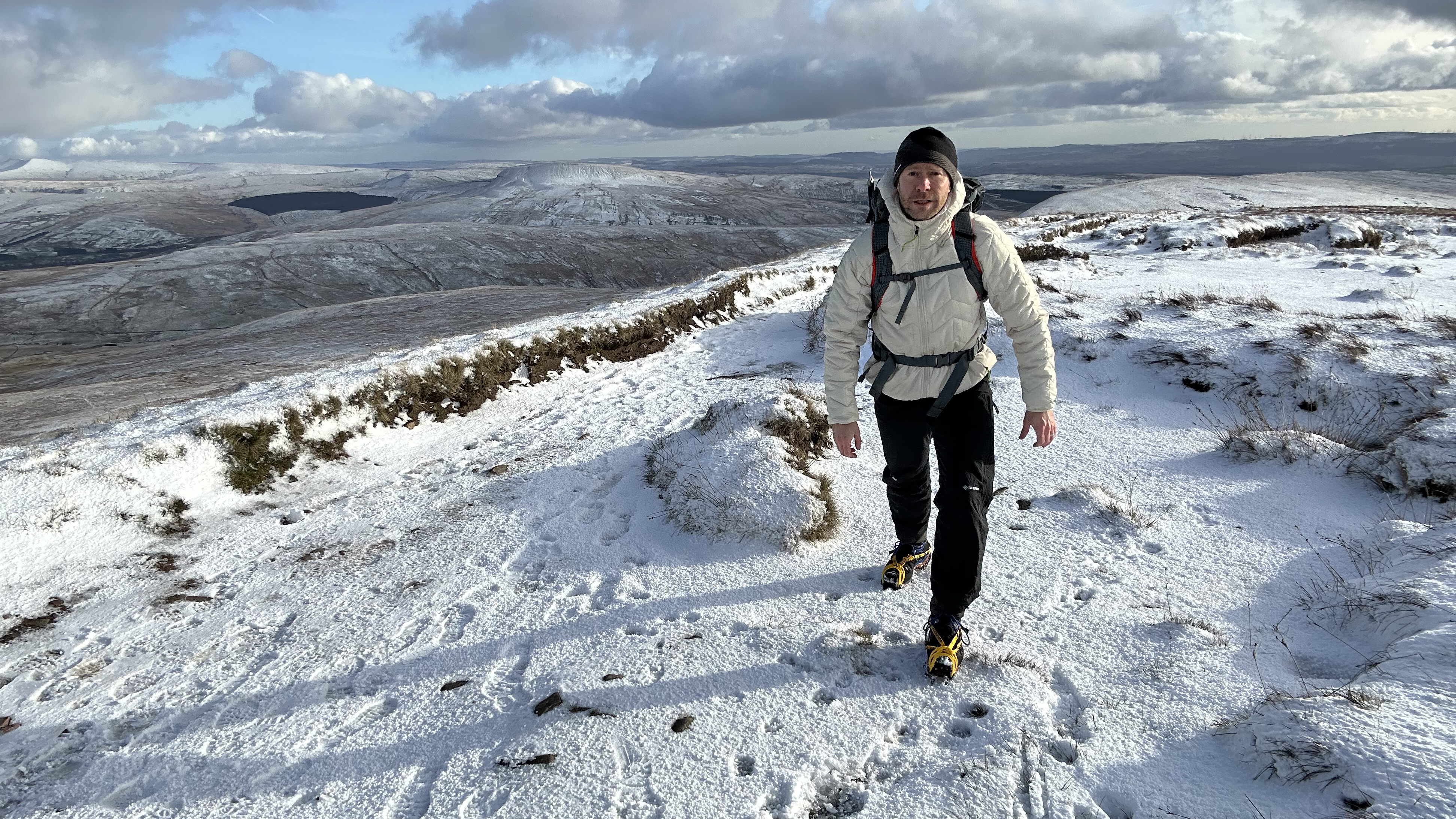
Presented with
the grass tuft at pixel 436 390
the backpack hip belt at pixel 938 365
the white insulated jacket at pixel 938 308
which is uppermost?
the white insulated jacket at pixel 938 308

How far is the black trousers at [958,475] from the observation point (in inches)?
155

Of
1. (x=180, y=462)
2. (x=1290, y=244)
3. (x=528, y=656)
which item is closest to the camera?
(x=528, y=656)

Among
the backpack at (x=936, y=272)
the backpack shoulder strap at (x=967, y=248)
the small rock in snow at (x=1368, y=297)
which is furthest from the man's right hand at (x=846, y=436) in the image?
the small rock in snow at (x=1368, y=297)

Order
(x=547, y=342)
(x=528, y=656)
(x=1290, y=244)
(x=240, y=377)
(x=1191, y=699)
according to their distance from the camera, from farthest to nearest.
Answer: (x=1290, y=244) → (x=240, y=377) → (x=547, y=342) → (x=528, y=656) → (x=1191, y=699)

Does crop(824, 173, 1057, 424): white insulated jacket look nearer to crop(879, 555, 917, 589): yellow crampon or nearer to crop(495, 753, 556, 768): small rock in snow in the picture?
crop(879, 555, 917, 589): yellow crampon

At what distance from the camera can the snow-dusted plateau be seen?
130 inches

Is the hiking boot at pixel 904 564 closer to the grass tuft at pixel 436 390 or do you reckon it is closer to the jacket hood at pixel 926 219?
the jacket hood at pixel 926 219

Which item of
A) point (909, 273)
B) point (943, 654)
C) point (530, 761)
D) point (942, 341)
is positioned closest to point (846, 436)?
point (942, 341)

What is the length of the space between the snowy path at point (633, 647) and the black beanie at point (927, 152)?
2.79 m

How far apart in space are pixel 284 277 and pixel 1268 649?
276ft

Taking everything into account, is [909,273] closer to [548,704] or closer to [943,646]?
[943,646]

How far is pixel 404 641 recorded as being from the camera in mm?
4781

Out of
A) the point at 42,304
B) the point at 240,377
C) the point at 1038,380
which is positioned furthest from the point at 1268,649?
the point at 42,304

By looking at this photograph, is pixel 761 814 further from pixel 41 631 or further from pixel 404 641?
pixel 41 631
